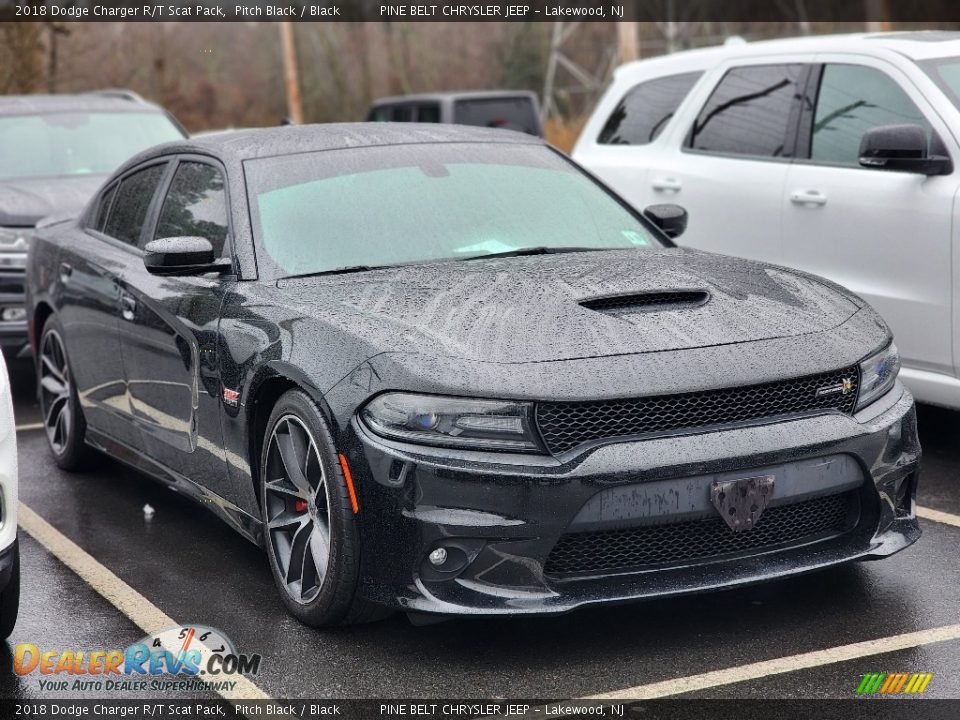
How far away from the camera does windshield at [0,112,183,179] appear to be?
10672mm

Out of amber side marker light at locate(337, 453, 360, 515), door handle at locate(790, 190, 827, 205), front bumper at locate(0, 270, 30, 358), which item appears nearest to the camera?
amber side marker light at locate(337, 453, 360, 515)

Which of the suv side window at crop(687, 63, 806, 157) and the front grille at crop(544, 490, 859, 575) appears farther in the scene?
the suv side window at crop(687, 63, 806, 157)

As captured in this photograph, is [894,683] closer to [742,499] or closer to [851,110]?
[742,499]

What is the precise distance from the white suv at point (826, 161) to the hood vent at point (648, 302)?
2.17 metres

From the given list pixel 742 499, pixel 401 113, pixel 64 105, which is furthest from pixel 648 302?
pixel 401 113

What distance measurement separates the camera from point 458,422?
4.03 metres

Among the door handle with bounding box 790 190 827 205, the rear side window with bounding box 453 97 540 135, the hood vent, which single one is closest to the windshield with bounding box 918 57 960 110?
the door handle with bounding box 790 190 827 205

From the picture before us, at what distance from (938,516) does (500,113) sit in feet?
58.1

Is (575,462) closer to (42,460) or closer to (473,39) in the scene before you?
(42,460)

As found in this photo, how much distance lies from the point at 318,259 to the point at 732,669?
2031mm

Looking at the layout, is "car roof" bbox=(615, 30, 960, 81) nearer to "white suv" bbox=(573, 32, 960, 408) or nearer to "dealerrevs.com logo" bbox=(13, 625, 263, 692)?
"white suv" bbox=(573, 32, 960, 408)

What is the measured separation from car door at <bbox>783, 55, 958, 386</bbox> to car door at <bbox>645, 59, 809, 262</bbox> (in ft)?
0.45

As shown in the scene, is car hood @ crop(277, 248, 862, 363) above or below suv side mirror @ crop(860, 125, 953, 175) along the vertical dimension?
below

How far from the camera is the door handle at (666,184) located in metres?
7.98
